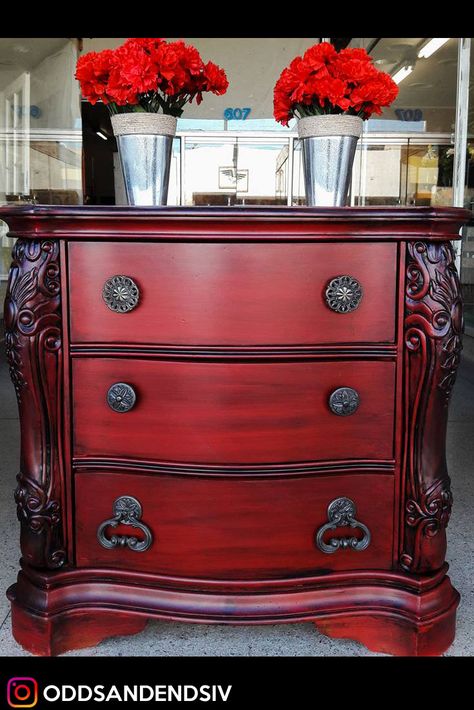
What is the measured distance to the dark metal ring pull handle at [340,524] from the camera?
1714mm

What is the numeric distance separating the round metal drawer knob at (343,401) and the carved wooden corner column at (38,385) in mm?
659

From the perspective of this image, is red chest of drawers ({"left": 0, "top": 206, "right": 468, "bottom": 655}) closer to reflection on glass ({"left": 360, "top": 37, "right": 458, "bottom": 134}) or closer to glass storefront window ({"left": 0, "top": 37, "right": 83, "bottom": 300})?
reflection on glass ({"left": 360, "top": 37, "right": 458, "bottom": 134})

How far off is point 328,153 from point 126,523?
1.06 meters

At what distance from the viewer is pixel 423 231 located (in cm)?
163

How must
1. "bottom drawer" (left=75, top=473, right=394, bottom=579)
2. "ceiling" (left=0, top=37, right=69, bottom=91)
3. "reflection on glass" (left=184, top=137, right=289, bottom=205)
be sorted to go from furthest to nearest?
"ceiling" (left=0, top=37, right=69, bottom=91) < "reflection on glass" (left=184, top=137, right=289, bottom=205) < "bottom drawer" (left=75, top=473, right=394, bottom=579)

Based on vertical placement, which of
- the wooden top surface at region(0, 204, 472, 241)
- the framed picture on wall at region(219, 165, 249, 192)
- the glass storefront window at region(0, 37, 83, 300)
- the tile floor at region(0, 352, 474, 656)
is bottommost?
the tile floor at region(0, 352, 474, 656)

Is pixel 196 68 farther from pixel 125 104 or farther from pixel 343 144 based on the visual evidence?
pixel 343 144

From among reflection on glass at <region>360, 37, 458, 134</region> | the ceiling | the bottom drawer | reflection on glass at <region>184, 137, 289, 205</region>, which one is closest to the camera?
the bottom drawer

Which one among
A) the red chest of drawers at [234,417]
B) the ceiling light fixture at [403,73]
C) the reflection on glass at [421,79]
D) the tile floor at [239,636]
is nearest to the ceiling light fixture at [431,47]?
the reflection on glass at [421,79]

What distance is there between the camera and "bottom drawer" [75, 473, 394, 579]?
5.57ft

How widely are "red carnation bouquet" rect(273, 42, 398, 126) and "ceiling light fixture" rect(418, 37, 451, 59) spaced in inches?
292

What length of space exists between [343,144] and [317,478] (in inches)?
33.5
